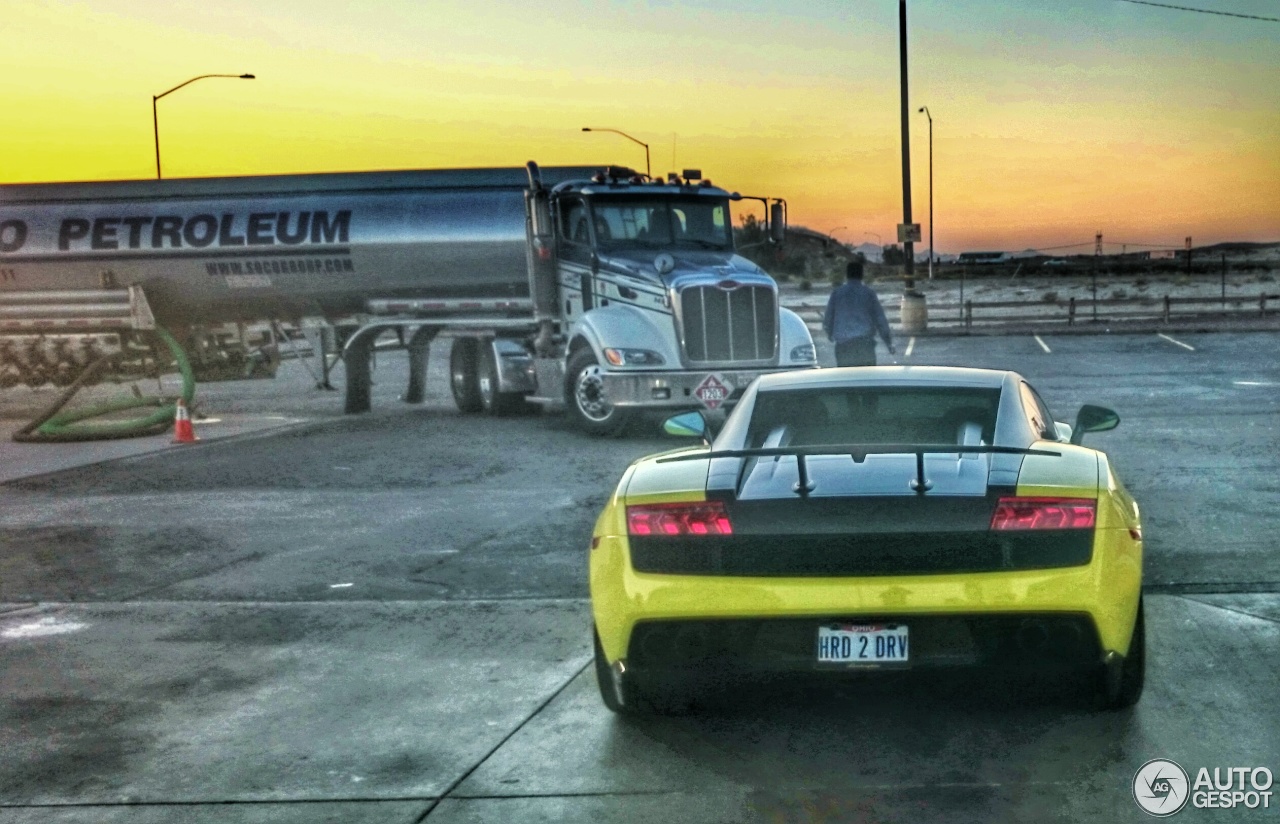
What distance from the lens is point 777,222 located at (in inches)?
825

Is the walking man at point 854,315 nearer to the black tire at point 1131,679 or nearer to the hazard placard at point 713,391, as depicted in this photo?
the hazard placard at point 713,391

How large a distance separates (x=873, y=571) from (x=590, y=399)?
13.4m

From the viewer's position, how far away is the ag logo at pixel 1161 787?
499 centimetres

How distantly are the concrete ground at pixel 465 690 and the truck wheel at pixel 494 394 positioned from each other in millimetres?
7487

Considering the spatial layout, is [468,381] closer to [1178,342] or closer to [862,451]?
[862,451]

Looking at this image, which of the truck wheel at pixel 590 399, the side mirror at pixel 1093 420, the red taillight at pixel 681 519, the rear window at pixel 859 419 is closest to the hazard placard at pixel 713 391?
the truck wheel at pixel 590 399

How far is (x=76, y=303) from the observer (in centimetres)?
2502

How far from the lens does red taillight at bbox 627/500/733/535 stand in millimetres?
5602

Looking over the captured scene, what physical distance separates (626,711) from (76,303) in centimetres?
2099

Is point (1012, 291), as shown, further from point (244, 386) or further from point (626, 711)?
point (626, 711)

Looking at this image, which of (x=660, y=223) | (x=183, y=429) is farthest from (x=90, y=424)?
(x=660, y=223)

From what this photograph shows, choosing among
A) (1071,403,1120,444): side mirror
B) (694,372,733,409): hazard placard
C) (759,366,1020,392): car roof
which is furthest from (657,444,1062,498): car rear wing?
(694,372,733,409): hazard placard

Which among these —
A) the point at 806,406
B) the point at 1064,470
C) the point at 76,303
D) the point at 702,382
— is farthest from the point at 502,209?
the point at 1064,470

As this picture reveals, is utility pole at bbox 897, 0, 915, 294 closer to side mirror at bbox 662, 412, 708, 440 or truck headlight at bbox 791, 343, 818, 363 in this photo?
truck headlight at bbox 791, 343, 818, 363
